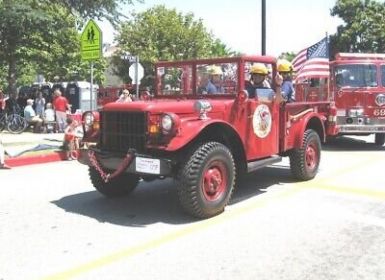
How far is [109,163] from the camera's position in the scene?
281 inches

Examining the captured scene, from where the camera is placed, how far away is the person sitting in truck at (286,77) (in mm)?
9148

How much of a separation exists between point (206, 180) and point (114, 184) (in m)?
1.59

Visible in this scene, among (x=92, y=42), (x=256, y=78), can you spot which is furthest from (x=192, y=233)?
(x=92, y=42)

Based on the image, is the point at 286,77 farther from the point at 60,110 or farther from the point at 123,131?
the point at 60,110

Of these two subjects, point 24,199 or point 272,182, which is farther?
point 272,182

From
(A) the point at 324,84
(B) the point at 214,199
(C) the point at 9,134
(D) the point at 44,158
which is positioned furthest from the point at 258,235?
(C) the point at 9,134

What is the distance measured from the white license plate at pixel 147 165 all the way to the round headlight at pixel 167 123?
36 centimetres

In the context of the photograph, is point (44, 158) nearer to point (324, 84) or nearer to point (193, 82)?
point (193, 82)

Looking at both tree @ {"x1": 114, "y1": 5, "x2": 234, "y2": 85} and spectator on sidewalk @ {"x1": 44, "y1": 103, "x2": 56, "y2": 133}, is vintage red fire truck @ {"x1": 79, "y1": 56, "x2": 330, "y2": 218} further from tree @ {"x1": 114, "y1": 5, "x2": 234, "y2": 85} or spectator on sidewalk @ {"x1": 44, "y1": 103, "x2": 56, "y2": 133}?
tree @ {"x1": 114, "y1": 5, "x2": 234, "y2": 85}

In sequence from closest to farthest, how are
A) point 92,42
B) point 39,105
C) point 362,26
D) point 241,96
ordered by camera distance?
point 241,96, point 92,42, point 39,105, point 362,26

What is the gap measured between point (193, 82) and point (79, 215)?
249cm

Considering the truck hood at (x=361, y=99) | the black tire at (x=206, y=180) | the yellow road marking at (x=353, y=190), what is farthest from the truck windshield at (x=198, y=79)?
the truck hood at (x=361, y=99)

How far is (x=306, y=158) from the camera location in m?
9.49

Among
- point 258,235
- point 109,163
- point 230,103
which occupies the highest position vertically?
point 230,103
